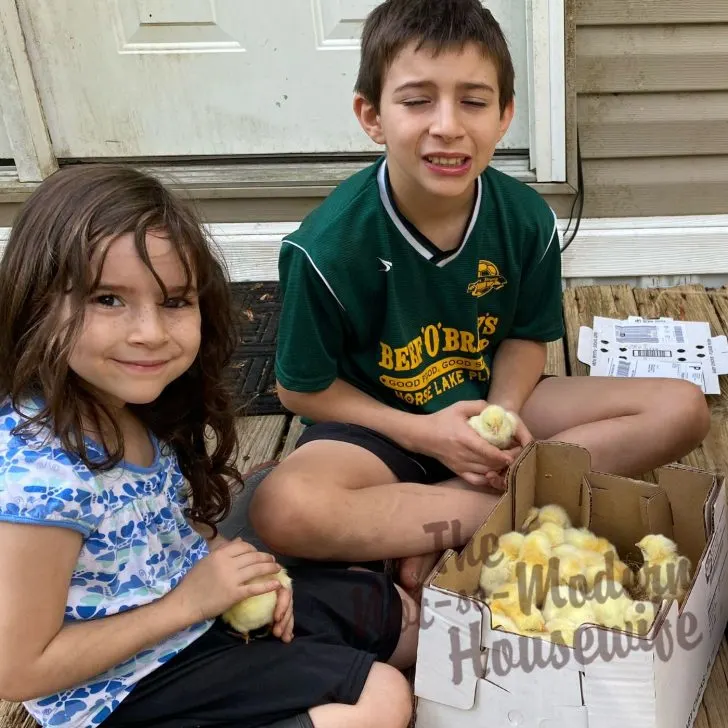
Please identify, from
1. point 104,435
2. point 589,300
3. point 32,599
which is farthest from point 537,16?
point 32,599

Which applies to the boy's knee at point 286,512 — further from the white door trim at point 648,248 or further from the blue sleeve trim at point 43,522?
the white door trim at point 648,248

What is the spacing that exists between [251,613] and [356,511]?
0.90 ft

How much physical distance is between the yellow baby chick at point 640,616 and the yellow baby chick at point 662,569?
2.6 inches

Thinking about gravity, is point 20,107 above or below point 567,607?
above

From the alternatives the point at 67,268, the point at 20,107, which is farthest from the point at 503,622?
the point at 20,107

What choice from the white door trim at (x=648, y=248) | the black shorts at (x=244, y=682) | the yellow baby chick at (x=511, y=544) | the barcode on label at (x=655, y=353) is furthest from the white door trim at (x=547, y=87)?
the black shorts at (x=244, y=682)

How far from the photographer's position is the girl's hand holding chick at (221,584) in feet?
3.40

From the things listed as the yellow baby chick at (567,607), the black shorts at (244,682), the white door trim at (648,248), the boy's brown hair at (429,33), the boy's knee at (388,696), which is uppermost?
the boy's brown hair at (429,33)

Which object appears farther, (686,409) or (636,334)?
(636,334)

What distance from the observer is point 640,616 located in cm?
108

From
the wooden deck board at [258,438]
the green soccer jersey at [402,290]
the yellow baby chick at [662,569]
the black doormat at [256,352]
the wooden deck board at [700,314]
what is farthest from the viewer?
the black doormat at [256,352]

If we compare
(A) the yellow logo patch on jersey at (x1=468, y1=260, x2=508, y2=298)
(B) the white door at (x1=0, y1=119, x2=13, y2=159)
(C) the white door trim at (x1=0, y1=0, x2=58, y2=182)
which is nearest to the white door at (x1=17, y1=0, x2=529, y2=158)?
(C) the white door trim at (x1=0, y1=0, x2=58, y2=182)

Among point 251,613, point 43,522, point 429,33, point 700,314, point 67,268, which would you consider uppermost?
point 429,33

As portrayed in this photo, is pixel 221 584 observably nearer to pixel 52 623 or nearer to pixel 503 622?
pixel 52 623
